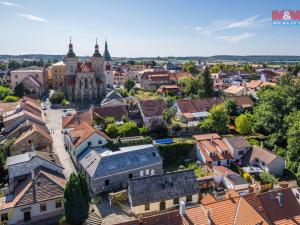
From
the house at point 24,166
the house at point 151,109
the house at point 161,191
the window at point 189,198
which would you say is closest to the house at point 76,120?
the house at point 151,109

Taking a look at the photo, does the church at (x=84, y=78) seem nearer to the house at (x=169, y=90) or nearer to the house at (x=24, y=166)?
the house at (x=169, y=90)

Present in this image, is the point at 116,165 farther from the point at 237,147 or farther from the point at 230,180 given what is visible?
the point at 237,147

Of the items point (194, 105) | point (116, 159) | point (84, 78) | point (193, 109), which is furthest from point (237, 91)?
point (116, 159)

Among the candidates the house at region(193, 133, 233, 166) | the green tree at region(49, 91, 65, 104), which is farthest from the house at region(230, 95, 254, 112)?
the green tree at region(49, 91, 65, 104)

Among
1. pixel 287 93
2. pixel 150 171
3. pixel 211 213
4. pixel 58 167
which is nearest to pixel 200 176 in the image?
pixel 150 171

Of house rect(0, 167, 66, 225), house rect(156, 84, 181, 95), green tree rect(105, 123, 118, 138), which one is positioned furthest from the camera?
house rect(156, 84, 181, 95)

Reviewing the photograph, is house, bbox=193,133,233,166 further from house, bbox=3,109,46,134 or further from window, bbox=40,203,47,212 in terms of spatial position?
house, bbox=3,109,46,134
